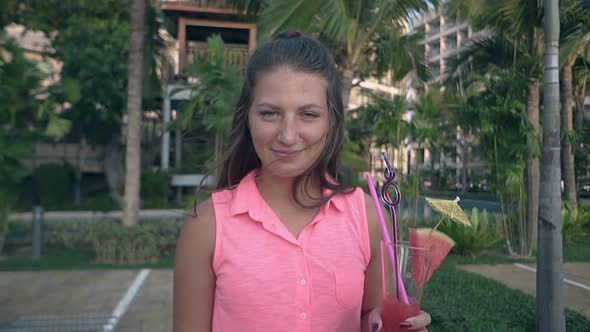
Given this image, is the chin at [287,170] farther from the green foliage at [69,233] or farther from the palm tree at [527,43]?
the green foliage at [69,233]

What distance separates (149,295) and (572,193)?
4.87 metres

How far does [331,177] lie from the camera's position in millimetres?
1452

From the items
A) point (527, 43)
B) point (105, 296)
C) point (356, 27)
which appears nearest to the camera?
point (527, 43)

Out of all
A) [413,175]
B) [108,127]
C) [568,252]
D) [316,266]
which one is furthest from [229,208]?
[108,127]

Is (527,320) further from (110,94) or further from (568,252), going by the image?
(110,94)

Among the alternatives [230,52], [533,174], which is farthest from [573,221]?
[230,52]

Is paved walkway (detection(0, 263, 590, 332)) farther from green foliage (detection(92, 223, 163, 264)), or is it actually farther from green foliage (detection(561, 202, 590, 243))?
green foliage (detection(92, 223, 163, 264))

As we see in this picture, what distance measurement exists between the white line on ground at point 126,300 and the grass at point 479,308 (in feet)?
9.23

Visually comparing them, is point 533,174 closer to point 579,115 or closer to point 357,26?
point 579,115

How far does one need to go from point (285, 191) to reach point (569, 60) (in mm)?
2837

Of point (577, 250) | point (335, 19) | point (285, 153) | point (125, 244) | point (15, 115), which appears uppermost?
point (335, 19)

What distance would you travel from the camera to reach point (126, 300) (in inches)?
231

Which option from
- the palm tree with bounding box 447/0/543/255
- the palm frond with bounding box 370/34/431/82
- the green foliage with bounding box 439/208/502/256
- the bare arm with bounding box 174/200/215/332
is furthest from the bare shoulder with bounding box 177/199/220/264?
the palm frond with bounding box 370/34/431/82

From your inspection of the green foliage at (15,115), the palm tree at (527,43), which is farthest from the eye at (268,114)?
the green foliage at (15,115)
